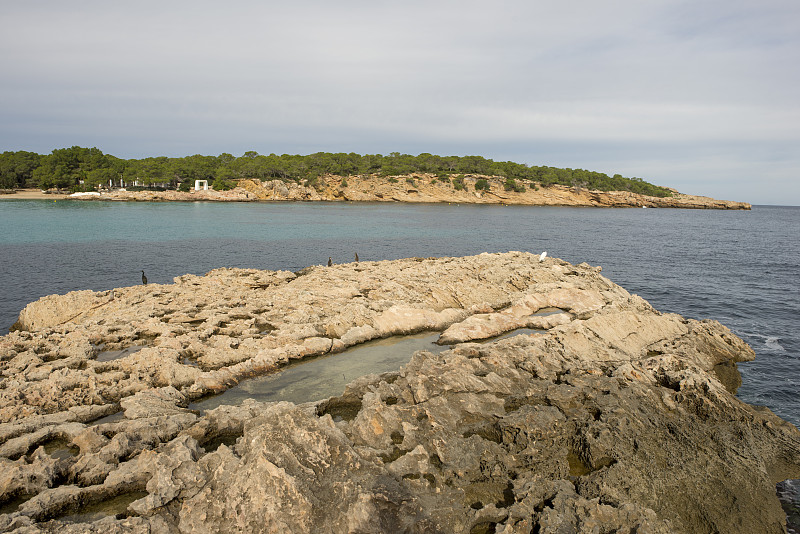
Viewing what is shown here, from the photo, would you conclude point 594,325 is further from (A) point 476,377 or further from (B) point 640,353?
(A) point 476,377

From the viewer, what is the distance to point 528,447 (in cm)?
878

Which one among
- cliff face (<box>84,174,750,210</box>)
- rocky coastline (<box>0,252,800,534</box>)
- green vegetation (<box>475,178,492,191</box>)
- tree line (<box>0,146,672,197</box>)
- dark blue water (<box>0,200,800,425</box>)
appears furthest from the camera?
green vegetation (<box>475,178,492,191</box>)

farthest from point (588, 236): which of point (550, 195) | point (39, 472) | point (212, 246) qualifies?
point (550, 195)

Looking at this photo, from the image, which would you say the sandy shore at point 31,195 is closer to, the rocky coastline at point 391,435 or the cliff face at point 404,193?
the cliff face at point 404,193

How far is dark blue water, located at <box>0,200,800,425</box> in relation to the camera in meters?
21.7

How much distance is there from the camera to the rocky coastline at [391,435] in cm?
701

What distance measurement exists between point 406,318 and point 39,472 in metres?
12.1

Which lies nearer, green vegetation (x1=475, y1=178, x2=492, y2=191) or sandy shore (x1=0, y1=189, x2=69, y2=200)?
sandy shore (x1=0, y1=189, x2=69, y2=200)

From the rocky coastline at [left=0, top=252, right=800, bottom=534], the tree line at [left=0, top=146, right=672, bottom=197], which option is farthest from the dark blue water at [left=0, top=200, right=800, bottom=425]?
the tree line at [left=0, top=146, right=672, bottom=197]

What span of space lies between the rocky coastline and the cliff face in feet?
349

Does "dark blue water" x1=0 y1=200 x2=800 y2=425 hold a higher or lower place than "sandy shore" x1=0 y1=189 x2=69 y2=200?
lower

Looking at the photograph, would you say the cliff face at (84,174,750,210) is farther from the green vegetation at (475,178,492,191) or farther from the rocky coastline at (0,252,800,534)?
the rocky coastline at (0,252,800,534)

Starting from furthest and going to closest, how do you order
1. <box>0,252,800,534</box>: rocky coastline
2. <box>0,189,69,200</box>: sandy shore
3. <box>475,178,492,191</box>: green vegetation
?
<box>475,178,492,191</box>: green vegetation
<box>0,189,69,200</box>: sandy shore
<box>0,252,800,534</box>: rocky coastline

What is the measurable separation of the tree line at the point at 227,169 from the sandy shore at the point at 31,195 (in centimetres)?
234
